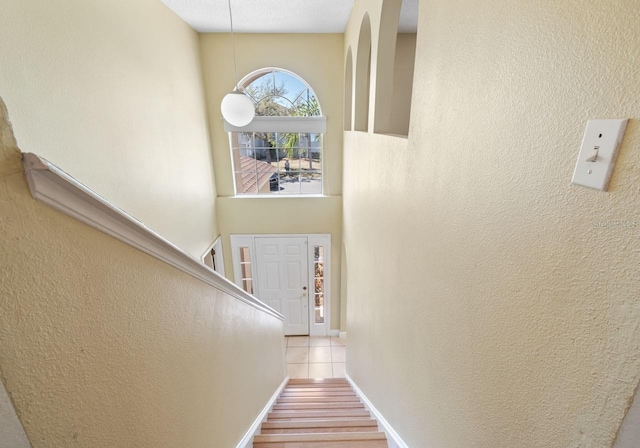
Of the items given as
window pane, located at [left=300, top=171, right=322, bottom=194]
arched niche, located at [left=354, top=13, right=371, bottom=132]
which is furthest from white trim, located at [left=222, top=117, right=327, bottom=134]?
arched niche, located at [left=354, top=13, right=371, bottom=132]

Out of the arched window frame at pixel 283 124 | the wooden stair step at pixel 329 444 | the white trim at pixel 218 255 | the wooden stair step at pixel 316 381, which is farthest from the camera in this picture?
the white trim at pixel 218 255

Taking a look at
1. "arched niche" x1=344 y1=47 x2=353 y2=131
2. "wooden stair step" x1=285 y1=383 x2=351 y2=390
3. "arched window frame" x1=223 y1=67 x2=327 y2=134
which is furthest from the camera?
"arched window frame" x1=223 y1=67 x2=327 y2=134

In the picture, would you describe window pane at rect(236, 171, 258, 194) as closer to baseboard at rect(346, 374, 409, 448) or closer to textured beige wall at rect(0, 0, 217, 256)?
textured beige wall at rect(0, 0, 217, 256)

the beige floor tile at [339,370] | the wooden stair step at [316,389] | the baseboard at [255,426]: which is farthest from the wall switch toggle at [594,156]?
the beige floor tile at [339,370]

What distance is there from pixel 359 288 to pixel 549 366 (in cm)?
238

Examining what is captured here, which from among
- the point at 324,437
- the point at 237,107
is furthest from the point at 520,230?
the point at 237,107

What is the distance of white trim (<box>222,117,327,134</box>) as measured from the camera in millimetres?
4152

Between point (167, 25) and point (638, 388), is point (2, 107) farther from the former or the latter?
point (167, 25)

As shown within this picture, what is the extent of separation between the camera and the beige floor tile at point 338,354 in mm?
4480

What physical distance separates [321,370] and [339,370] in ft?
0.82

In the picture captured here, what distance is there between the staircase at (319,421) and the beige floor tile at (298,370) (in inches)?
19.3

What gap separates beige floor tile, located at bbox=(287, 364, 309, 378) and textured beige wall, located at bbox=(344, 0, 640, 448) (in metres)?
2.97

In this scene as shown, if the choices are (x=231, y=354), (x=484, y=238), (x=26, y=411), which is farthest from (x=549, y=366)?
(x=231, y=354)

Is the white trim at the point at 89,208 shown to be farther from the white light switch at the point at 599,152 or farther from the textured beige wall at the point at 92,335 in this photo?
the white light switch at the point at 599,152
